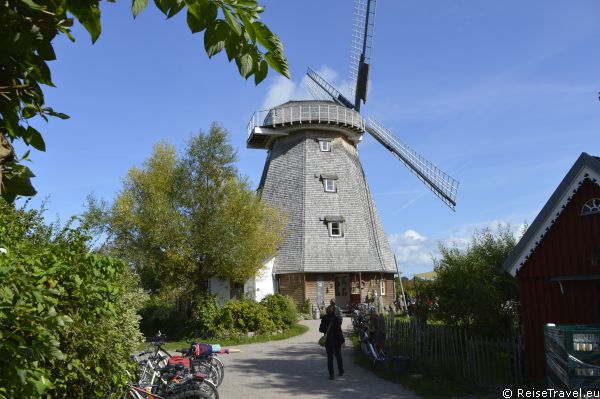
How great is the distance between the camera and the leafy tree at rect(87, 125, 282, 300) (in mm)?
21969

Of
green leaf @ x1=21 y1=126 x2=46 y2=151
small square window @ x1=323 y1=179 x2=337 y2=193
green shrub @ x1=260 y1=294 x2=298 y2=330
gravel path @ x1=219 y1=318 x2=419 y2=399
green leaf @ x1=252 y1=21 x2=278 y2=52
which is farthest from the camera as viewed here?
small square window @ x1=323 y1=179 x2=337 y2=193

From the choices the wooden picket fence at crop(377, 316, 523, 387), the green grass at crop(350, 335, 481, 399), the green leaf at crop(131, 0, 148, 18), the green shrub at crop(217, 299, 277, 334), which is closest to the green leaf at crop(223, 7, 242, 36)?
the green leaf at crop(131, 0, 148, 18)

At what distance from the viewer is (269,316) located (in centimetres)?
2248

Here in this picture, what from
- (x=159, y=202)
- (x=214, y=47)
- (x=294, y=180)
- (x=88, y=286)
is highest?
(x=294, y=180)

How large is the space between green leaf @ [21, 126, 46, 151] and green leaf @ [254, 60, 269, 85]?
111cm

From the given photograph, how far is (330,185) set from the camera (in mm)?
33375

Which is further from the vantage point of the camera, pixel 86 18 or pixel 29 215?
pixel 29 215

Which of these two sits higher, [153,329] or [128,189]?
[128,189]

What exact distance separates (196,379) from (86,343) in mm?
3332

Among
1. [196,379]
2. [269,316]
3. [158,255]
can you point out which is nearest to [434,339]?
[196,379]

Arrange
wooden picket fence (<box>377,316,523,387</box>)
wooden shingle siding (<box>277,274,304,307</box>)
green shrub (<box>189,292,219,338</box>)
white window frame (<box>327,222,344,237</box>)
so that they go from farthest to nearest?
1. white window frame (<box>327,222,344,237</box>)
2. wooden shingle siding (<box>277,274,304,307</box>)
3. green shrub (<box>189,292,219,338</box>)
4. wooden picket fence (<box>377,316,523,387</box>)

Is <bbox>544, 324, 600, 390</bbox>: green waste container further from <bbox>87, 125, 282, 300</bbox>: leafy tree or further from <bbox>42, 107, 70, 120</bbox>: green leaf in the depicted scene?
<bbox>87, 125, 282, 300</bbox>: leafy tree

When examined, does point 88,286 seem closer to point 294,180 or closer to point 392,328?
point 392,328

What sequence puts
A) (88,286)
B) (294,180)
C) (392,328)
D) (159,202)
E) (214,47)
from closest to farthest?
(214,47) < (88,286) < (392,328) < (159,202) < (294,180)
